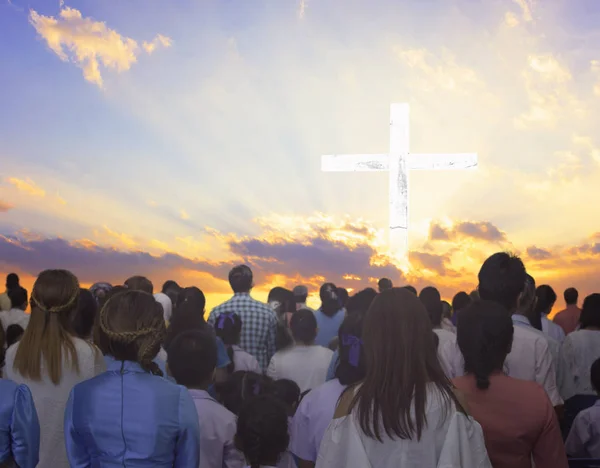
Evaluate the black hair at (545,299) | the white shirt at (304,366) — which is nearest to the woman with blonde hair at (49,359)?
the white shirt at (304,366)

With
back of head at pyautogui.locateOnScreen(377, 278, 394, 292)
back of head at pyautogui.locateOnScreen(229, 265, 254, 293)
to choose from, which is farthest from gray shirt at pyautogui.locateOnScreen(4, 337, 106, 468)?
back of head at pyautogui.locateOnScreen(377, 278, 394, 292)

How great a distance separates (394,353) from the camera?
2508 millimetres

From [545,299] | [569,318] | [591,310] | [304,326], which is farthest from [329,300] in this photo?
[569,318]

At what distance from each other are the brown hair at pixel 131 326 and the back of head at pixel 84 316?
1.38 meters

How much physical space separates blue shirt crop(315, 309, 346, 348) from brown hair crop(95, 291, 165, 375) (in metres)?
4.01

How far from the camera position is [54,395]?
375 cm

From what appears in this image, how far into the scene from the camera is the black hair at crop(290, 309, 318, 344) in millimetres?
5145

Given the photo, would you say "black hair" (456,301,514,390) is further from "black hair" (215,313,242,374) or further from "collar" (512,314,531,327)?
"black hair" (215,313,242,374)

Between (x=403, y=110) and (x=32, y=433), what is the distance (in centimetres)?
868

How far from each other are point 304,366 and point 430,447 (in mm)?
2720

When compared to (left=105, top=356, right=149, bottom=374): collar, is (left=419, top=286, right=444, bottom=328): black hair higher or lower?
higher

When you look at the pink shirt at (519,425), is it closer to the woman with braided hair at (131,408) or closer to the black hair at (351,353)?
the black hair at (351,353)

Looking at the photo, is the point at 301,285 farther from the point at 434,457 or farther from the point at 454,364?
the point at 434,457

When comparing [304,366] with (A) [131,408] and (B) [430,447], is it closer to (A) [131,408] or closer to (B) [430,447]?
(A) [131,408]
